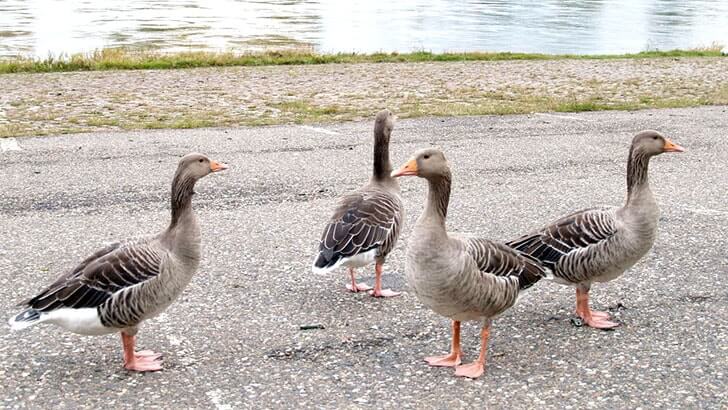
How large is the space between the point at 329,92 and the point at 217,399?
14.5m

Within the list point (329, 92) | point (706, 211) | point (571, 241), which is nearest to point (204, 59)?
point (329, 92)

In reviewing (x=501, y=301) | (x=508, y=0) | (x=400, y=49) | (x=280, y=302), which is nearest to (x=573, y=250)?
(x=501, y=301)

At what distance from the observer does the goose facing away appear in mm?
5109

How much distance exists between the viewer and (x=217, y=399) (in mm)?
5066

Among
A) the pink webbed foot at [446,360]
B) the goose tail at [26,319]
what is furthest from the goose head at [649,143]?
the goose tail at [26,319]

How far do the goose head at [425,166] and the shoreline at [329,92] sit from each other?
10.1 meters

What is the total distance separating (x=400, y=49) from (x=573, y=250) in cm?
3169

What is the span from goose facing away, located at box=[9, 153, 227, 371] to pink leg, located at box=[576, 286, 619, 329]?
3090 millimetres

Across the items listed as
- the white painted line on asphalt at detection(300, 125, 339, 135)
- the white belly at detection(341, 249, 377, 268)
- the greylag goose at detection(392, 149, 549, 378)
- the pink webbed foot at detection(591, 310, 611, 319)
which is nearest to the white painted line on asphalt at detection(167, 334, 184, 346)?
the white belly at detection(341, 249, 377, 268)

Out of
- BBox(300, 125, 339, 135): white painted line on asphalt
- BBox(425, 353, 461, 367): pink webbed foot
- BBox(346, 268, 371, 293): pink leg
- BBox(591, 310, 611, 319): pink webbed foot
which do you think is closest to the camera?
BBox(425, 353, 461, 367): pink webbed foot

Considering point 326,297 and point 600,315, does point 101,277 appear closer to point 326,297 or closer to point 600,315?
point 326,297

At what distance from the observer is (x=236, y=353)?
5.72m

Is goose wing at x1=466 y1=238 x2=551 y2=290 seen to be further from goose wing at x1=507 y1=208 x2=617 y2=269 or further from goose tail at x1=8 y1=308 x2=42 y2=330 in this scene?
goose tail at x1=8 y1=308 x2=42 y2=330

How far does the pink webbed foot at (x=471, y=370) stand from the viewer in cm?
540
